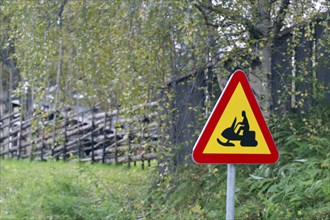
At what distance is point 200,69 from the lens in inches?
302

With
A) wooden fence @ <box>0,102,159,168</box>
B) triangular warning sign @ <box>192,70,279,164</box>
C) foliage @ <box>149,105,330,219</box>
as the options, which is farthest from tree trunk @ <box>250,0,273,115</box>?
triangular warning sign @ <box>192,70,279,164</box>

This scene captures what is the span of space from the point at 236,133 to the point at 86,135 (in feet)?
45.8

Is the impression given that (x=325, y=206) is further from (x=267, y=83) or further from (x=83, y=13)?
(x=83, y=13)

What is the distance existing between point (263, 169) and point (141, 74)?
1829 mm

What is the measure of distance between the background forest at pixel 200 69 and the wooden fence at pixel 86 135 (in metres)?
0.22

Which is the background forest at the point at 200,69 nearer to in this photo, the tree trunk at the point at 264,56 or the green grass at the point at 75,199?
the tree trunk at the point at 264,56

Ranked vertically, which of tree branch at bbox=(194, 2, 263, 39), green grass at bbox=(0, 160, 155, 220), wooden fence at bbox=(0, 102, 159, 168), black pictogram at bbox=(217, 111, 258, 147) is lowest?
green grass at bbox=(0, 160, 155, 220)

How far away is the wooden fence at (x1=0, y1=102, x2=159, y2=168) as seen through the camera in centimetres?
775

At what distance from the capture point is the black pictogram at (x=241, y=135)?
15.3ft

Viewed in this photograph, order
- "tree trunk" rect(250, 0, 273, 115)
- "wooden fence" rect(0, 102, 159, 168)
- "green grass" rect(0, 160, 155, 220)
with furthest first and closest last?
"green grass" rect(0, 160, 155, 220), "wooden fence" rect(0, 102, 159, 168), "tree trunk" rect(250, 0, 273, 115)

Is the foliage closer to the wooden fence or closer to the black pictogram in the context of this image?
the wooden fence

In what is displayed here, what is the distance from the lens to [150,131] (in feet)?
25.6

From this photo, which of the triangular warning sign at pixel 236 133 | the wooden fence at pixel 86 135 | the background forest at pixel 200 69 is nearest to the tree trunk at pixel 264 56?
the background forest at pixel 200 69

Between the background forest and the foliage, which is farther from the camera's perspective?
the background forest
